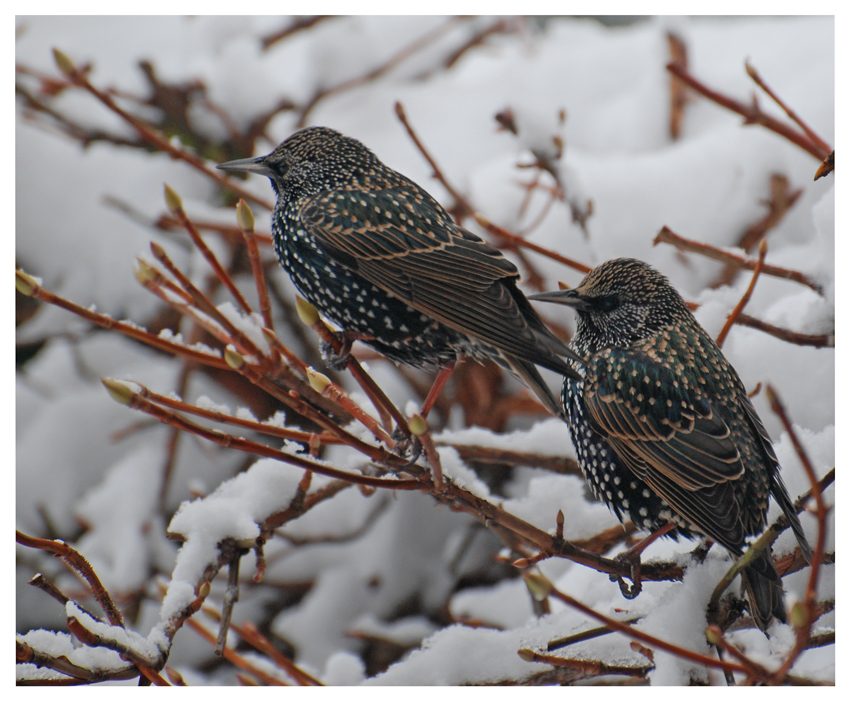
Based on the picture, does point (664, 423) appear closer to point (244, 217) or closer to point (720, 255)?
point (720, 255)

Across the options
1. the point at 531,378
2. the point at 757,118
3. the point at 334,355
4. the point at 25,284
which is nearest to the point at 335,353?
the point at 334,355

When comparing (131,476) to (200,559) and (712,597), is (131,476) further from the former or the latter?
(712,597)

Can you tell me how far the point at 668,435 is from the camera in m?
1.06

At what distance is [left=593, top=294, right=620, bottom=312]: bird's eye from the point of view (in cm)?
109

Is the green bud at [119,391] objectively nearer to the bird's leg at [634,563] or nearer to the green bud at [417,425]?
the green bud at [417,425]

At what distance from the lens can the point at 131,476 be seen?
1980 millimetres

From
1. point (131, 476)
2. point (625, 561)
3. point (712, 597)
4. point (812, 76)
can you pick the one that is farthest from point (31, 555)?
point (812, 76)

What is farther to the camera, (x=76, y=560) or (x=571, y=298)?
(x=571, y=298)

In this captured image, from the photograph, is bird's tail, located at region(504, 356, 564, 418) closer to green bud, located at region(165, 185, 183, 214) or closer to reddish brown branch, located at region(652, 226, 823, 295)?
reddish brown branch, located at region(652, 226, 823, 295)

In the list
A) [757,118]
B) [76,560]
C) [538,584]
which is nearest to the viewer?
[538,584]

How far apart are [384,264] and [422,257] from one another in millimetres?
63

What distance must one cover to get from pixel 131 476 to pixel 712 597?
1556 millimetres

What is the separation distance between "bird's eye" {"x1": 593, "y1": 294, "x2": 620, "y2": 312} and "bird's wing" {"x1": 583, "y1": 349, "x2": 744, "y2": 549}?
67 mm

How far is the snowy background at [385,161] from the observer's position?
1.79 m
